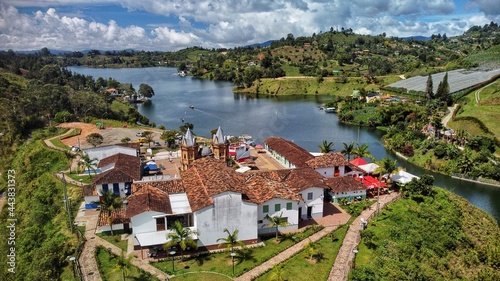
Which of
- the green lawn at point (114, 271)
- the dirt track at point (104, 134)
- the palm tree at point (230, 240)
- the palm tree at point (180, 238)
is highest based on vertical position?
the dirt track at point (104, 134)

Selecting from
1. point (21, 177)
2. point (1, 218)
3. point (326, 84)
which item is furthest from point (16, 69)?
point (326, 84)

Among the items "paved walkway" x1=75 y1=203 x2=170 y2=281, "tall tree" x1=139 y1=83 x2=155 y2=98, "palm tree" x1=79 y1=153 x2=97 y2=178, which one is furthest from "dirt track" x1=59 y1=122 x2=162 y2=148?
"tall tree" x1=139 y1=83 x2=155 y2=98

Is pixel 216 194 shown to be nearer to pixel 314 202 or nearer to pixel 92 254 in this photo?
pixel 92 254

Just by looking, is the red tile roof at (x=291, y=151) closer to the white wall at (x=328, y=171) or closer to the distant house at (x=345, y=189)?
the white wall at (x=328, y=171)

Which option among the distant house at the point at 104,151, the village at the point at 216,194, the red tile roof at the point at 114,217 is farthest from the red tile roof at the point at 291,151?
the red tile roof at the point at 114,217

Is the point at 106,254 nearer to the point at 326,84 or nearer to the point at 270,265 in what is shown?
the point at 270,265

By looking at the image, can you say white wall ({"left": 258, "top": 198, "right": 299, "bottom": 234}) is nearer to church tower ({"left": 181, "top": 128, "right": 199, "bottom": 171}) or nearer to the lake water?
church tower ({"left": 181, "top": 128, "right": 199, "bottom": 171})

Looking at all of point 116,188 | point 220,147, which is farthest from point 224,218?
point 220,147
